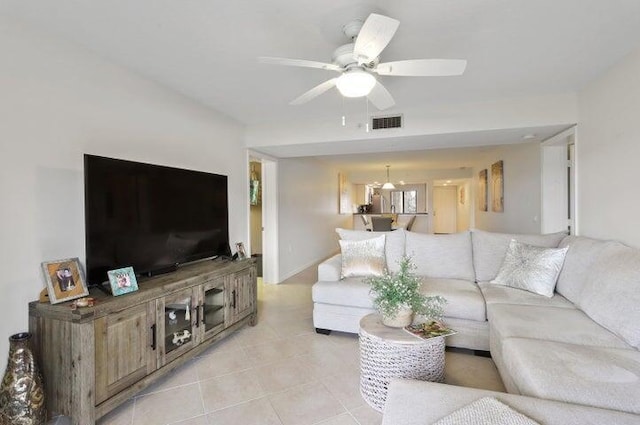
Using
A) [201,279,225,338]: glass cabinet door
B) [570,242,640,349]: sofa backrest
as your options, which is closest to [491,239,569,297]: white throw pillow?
[570,242,640,349]: sofa backrest

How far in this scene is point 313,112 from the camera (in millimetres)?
3576

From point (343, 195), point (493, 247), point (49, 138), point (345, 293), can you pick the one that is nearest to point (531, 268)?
point (493, 247)

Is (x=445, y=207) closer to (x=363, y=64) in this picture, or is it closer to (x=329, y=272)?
(x=329, y=272)

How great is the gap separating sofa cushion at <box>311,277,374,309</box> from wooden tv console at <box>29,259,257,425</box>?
1.00 m

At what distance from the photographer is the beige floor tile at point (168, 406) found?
5.98 feet

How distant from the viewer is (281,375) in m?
2.27

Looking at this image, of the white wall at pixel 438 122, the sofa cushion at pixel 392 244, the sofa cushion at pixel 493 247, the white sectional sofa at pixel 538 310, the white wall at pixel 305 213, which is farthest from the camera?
the white wall at pixel 305 213

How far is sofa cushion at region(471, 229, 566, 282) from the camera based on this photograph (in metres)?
3.02

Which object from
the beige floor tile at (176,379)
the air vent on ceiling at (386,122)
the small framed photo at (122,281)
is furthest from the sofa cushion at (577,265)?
the small framed photo at (122,281)

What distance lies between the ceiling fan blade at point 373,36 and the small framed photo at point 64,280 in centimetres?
210

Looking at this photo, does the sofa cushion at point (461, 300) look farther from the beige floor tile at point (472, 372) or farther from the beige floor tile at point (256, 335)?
the beige floor tile at point (256, 335)

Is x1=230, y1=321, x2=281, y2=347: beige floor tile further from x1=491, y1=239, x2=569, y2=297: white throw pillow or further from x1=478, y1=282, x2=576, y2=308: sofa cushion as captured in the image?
x1=491, y1=239, x2=569, y2=297: white throw pillow

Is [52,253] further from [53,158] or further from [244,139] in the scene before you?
[244,139]

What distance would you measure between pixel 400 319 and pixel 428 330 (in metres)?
0.19
